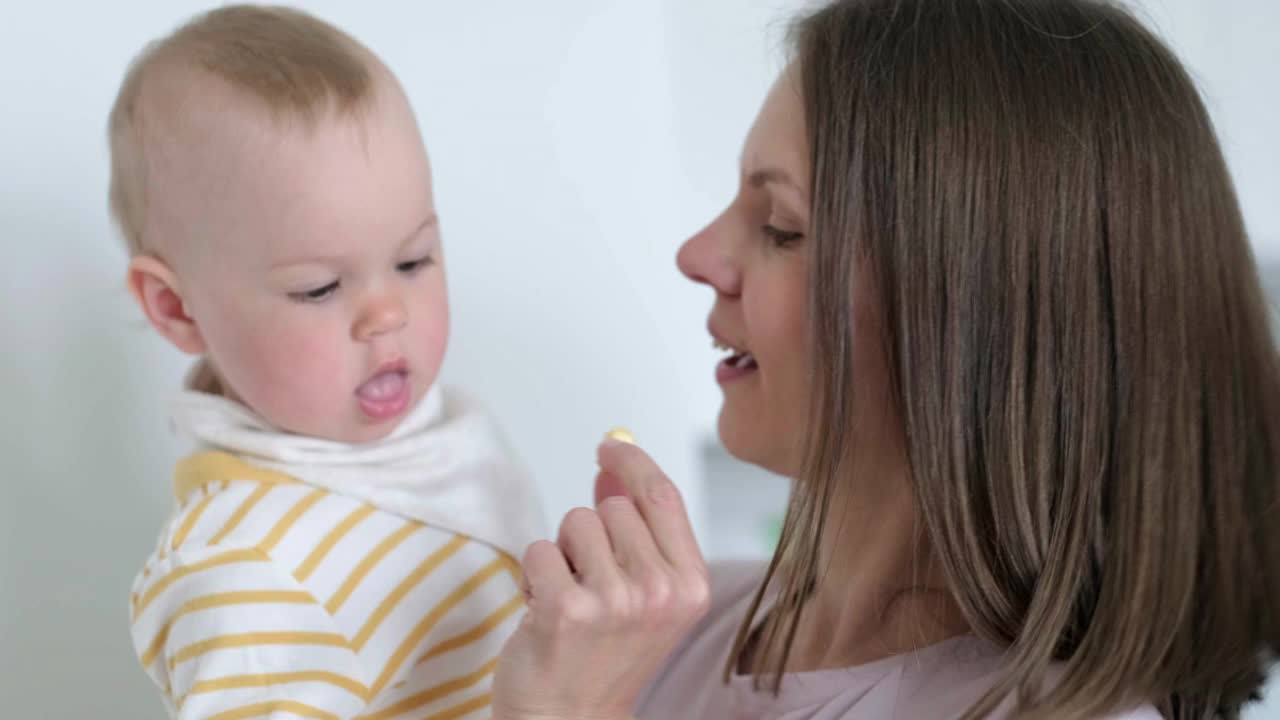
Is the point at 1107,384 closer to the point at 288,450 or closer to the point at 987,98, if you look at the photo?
the point at 987,98

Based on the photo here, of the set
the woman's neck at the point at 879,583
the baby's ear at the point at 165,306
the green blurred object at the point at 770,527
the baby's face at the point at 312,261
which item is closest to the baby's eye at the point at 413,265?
the baby's face at the point at 312,261

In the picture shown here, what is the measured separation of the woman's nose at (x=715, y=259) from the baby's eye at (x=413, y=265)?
0.73 feet

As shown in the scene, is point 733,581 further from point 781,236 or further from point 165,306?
point 165,306

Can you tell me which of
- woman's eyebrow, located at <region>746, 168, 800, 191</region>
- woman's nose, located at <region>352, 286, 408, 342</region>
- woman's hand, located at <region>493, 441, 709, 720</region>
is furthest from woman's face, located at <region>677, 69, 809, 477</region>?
woman's nose, located at <region>352, 286, 408, 342</region>

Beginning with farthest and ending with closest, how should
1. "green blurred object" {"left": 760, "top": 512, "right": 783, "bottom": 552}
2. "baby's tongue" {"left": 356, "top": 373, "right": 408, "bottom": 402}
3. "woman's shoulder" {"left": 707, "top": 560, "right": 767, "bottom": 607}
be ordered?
1. "green blurred object" {"left": 760, "top": 512, "right": 783, "bottom": 552}
2. "woman's shoulder" {"left": 707, "top": 560, "right": 767, "bottom": 607}
3. "baby's tongue" {"left": 356, "top": 373, "right": 408, "bottom": 402}

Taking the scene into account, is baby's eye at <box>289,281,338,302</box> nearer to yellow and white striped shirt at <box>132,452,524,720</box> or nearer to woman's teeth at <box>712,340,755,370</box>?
yellow and white striped shirt at <box>132,452,524,720</box>

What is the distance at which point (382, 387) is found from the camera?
41.7 inches

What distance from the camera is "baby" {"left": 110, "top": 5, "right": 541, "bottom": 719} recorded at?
3.22ft

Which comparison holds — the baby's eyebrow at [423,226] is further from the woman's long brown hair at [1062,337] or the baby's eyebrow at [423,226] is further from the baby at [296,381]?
the woman's long brown hair at [1062,337]

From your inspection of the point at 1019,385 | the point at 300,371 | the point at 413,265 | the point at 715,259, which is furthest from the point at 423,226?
the point at 1019,385

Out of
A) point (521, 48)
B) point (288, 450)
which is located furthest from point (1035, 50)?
point (521, 48)

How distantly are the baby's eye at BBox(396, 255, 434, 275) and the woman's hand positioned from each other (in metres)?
0.23

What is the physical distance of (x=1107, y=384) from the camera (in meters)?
1.02

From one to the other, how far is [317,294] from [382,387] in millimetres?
88
